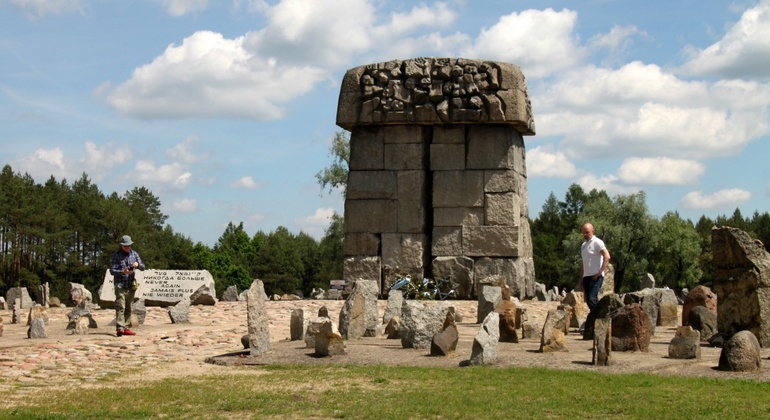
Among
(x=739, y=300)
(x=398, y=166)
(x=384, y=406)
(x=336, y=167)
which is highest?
(x=336, y=167)

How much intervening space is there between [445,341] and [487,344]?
974 millimetres

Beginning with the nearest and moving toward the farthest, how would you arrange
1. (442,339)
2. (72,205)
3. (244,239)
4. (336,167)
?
(442,339) → (336,167) → (72,205) → (244,239)

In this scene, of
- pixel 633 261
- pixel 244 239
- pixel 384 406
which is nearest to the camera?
pixel 384 406

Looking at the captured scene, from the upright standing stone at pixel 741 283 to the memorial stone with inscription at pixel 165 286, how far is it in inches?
520

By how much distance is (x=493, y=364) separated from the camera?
441 inches

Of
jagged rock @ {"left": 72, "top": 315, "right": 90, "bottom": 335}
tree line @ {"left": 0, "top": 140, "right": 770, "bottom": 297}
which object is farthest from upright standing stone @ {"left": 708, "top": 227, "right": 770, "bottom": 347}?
tree line @ {"left": 0, "top": 140, "right": 770, "bottom": 297}

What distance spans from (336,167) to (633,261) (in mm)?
16182

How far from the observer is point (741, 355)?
1040 cm

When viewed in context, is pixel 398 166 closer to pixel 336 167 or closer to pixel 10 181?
pixel 336 167

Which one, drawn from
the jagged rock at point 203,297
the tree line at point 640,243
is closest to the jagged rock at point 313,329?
the jagged rock at point 203,297

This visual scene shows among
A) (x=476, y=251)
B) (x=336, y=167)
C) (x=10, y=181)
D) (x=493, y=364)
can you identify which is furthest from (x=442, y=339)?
(x=10, y=181)

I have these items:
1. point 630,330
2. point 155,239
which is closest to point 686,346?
point 630,330

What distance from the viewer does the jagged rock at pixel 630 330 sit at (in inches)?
481

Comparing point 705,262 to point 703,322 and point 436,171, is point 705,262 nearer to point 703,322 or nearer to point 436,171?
point 436,171
